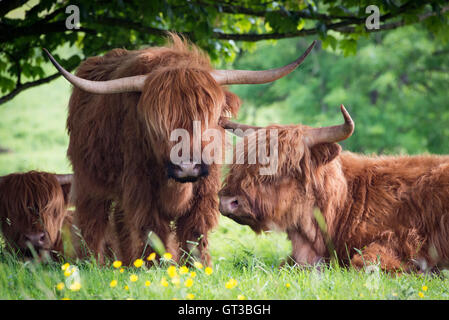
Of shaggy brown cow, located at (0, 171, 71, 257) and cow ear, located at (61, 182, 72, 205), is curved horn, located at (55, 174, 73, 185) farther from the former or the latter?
shaggy brown cow, located at (0, 171, 71, 257)

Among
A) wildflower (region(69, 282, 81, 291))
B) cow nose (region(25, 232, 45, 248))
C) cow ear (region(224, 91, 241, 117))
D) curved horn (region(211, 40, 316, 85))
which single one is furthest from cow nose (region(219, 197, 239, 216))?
cow nose (region(25, 232, 45, 248))

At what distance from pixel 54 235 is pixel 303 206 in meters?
2.29

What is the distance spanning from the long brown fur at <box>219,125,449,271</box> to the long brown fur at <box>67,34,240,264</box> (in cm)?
43

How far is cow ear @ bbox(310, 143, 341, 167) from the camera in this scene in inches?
142

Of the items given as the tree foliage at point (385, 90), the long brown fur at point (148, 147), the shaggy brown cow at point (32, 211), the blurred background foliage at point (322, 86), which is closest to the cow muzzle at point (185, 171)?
the long brown fur at point (148, 147)

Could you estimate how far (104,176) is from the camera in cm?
429

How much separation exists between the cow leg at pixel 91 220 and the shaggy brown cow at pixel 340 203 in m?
1.44

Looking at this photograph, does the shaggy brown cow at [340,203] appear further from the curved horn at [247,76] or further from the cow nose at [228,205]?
the curved horn at [247,76]

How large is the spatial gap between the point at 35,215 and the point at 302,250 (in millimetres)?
2257

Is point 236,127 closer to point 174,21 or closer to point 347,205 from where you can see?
point 347,205

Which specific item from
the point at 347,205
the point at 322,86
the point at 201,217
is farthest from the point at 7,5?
the point at 322,86

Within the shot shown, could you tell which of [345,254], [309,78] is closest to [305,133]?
[345,254]

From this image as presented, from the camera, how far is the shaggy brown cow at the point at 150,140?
363 centimetres
